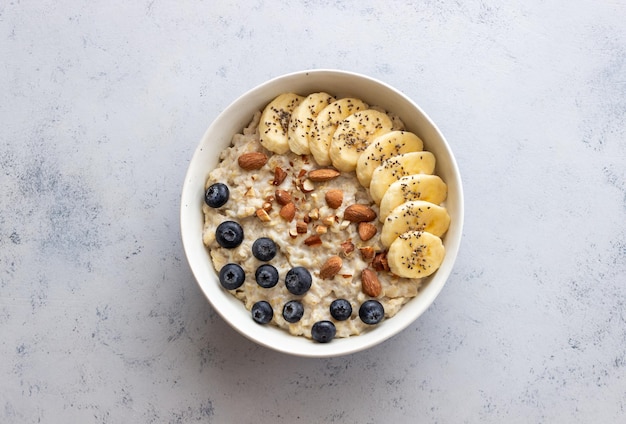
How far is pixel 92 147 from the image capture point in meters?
3.50

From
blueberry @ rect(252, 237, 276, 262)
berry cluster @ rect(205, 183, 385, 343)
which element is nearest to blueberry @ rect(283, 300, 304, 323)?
berry cluster @ rect(205, 183, 385, 343)

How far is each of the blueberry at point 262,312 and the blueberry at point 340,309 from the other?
0.28m

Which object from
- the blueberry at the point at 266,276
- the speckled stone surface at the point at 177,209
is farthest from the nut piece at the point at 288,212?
the speckled stone surface at the point at 177,209

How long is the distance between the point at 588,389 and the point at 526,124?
133cm

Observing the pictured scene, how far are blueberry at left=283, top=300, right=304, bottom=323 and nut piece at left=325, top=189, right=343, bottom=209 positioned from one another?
1.50ft

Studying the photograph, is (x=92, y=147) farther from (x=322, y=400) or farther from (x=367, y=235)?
(x=322, y=400)

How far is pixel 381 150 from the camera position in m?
3.06

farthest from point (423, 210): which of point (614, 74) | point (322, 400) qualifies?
point (614, 74)

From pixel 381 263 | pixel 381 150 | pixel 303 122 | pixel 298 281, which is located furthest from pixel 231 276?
pixel 381 150

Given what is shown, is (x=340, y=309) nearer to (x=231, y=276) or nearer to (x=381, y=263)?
(x=381, y=263)

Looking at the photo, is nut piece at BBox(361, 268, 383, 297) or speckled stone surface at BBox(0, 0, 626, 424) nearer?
nut piece at BBox(361, 268, 383, 297)

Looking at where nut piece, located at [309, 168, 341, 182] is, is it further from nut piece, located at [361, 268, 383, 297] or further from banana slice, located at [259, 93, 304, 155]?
nut piece, located at [361, 268, 383, 297]

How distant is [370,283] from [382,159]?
1.80 feet

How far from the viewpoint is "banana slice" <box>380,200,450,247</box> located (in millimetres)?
2971
